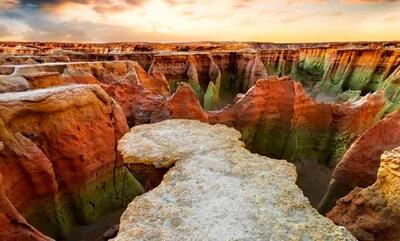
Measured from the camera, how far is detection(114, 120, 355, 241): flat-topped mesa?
436 cm

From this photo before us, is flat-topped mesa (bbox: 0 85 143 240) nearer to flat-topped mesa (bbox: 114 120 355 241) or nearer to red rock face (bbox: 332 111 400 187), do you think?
flat-topped mesa (bbox: 114 120 355 241)

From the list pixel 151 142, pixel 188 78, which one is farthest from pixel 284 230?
pixel 188 78

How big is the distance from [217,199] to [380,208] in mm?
2761

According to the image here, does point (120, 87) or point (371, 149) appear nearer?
point (371, 149)

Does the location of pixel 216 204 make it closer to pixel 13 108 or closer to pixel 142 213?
pixel 142 213

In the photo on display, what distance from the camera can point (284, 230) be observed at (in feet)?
14.4

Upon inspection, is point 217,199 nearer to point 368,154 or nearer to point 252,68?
point 368,154

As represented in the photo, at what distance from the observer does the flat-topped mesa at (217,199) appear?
436 centimetres

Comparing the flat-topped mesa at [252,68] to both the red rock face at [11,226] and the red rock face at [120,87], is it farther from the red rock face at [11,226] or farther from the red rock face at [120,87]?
the red rock face at [11,226]

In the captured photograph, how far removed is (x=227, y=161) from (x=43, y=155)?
4.33 m

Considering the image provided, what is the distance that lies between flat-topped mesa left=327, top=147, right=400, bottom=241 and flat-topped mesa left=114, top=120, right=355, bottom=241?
1.28m

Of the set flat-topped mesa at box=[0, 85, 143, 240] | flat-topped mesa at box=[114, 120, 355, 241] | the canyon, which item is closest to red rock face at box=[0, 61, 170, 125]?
the canyon

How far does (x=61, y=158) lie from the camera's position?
26.5ft

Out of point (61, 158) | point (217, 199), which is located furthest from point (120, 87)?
point (217, 199)
